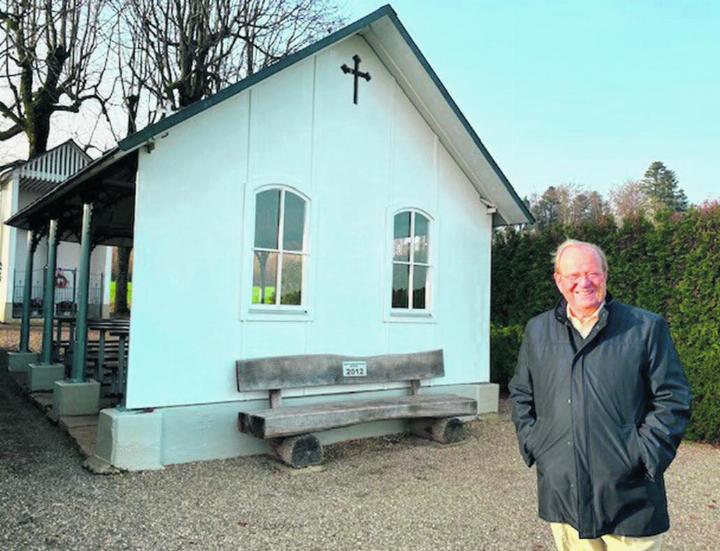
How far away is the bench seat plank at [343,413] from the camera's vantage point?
21.0 ft

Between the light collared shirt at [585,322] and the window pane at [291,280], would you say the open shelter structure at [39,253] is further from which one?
the light collared shirt at [585,322]

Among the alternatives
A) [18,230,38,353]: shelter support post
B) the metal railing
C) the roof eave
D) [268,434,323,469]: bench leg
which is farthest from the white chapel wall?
the metal railing

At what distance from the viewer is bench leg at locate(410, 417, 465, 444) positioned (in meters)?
7.89

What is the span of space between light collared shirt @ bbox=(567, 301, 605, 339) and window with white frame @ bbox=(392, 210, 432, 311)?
5.61 m

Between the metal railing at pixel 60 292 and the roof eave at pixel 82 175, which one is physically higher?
the roof eave at pixel 82 175

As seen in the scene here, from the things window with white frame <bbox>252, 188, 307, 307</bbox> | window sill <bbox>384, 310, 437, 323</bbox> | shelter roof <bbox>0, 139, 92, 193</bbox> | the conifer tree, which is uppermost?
the conifer tree

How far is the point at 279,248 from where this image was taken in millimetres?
7305

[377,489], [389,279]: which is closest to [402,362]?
[389,279]

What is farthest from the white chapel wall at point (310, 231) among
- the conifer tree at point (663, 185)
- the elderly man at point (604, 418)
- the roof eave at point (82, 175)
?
the conifer tree at point (663, 185)

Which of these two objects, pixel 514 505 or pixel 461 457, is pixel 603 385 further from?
pixel 461 457

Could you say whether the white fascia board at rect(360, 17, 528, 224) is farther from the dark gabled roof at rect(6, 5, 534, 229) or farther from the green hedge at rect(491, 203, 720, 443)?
the green hedge at rect(491, 203, 720, 443)

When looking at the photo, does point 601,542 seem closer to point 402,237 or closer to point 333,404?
point 333,404

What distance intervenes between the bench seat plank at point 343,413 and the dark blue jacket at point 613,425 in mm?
4010

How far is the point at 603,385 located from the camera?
8.68ft
